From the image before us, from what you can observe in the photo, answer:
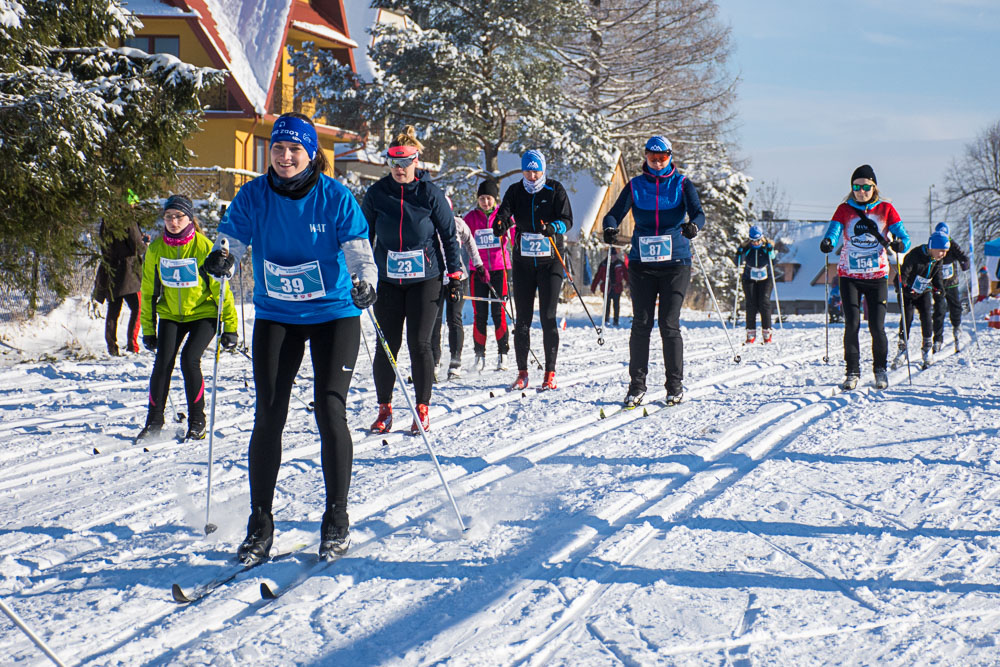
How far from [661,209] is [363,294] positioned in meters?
4.03

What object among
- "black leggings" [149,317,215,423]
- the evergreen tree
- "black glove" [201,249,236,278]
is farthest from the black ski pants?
"black glove" [201,249,236,278]

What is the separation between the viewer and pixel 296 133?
3580 mm

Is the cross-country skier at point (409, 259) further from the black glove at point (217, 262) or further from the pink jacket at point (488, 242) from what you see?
the pink jacket at point (488, 242)

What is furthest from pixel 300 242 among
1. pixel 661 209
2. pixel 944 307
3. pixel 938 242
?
pixel 944 307

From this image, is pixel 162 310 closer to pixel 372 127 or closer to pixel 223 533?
pixel 223 533

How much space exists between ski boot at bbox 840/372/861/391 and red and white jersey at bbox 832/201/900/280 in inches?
35.2

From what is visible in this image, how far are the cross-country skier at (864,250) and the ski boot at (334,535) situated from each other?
19.1 ft

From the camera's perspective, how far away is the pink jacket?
32.4 ft

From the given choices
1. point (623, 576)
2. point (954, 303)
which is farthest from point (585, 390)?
point (954, 303)

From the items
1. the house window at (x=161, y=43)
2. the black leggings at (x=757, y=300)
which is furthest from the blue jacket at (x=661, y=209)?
the house window at (x=161, y=43)

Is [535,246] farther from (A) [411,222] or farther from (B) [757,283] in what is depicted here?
(B) [757,283]

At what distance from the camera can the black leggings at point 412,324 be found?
19.7ft

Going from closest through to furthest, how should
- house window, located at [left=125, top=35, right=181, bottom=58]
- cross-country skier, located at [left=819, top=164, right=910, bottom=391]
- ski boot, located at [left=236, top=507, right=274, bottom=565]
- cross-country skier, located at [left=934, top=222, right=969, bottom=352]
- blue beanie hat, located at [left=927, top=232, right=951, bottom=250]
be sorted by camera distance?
ski boot, located at [left=236, top=507, right=274, bottom=565], cross-country skier, located at [left=819, top=164, right=910, bottom=391], blue beanie hat, located at [left=927, top=232, right=951, bottom=250], cross-country skier, located at [left=934, top=222, right=969, bottom=352], house window, located at [left=125, top=35, right=181, bottom=58]

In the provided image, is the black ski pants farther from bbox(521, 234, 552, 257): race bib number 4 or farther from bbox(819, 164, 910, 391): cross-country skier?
bbox(521, 234, 552, 257): race bib number 4
